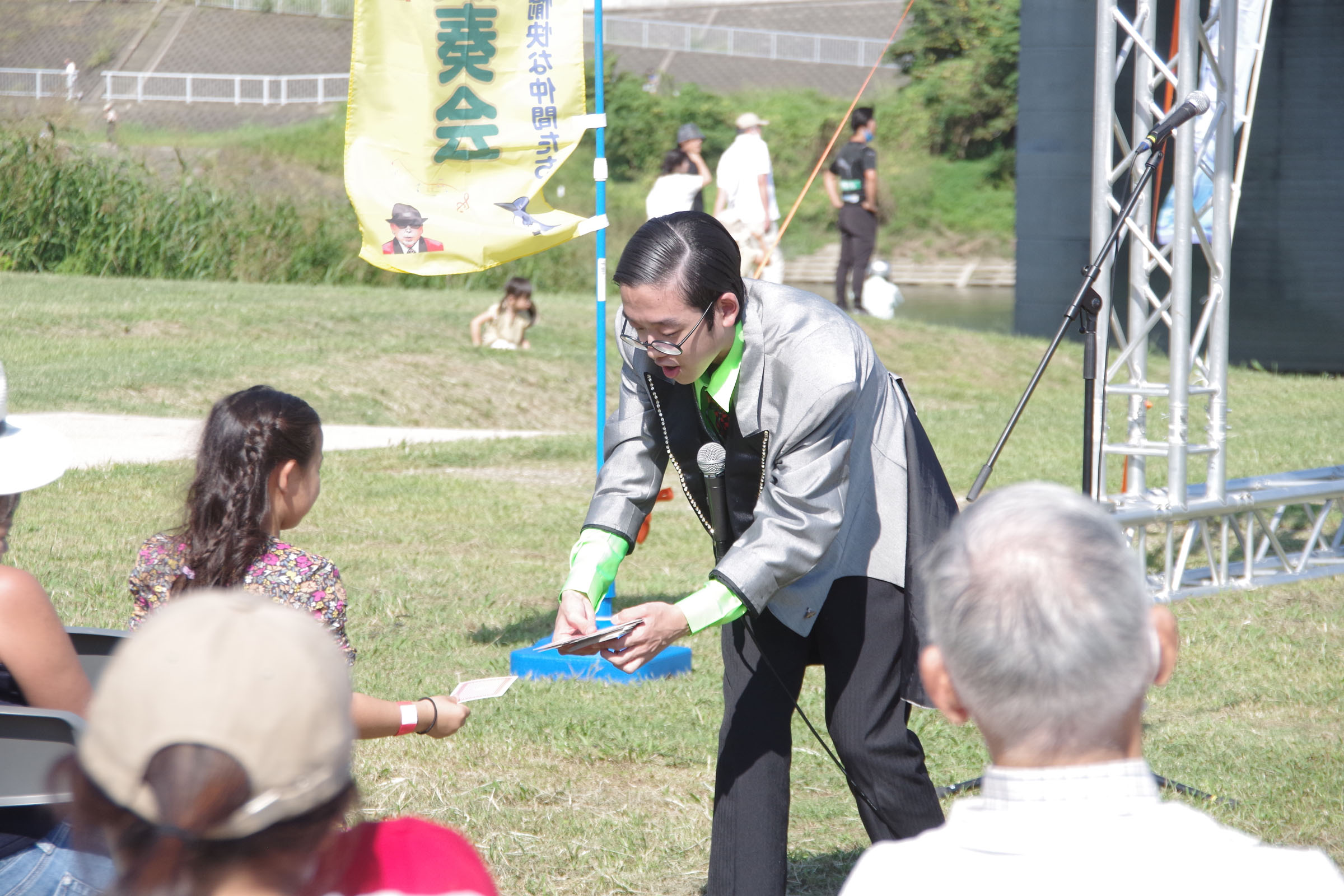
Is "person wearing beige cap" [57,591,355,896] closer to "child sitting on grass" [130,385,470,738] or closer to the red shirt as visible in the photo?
the red shirt

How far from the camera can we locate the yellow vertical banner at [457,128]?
16.0ft

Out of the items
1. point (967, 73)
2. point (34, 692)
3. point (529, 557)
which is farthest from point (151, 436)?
point (967, 73)

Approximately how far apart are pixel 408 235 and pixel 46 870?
319 cm

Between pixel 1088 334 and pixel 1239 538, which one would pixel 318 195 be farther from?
pixel 1088 334

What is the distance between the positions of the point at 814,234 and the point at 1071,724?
35.0m

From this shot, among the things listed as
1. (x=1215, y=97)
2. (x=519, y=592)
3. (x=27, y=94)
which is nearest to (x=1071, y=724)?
(x=519, y=592)

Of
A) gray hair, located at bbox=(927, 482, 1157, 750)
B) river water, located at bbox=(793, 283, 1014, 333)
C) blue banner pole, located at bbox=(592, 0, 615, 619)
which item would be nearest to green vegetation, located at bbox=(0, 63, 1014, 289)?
river water, located at bbox=(793, 283, 1014, 333)

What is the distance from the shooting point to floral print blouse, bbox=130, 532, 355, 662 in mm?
2549

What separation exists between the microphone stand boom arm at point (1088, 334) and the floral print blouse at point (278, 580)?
2341mm

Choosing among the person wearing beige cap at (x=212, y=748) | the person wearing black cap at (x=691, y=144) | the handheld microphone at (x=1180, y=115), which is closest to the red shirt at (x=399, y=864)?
the person wearing beige cap at (x=212, y=748)

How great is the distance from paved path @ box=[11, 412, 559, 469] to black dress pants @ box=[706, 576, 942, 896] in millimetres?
5889

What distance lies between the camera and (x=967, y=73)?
4044 centimetres

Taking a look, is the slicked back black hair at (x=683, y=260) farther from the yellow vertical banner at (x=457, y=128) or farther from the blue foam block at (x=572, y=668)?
the blue foam block at (x=572, y=668)

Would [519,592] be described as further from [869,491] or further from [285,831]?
[285,831]
